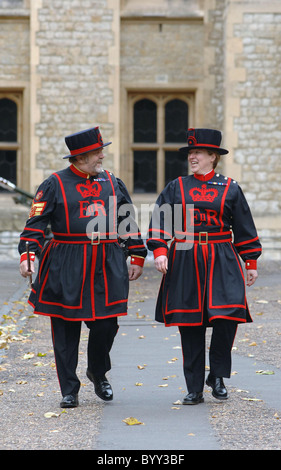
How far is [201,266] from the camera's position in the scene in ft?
18.5

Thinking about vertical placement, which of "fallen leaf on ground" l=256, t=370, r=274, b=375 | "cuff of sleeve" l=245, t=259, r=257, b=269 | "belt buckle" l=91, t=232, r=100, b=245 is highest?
"belt buckle" l=91, t=232, r=100, b=245

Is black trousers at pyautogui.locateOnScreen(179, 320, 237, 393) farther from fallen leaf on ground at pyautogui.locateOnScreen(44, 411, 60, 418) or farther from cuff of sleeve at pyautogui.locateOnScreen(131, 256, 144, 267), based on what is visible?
fallen leaf on ground at pyautogui.locateOnScreen(44, 411, 60, 418)

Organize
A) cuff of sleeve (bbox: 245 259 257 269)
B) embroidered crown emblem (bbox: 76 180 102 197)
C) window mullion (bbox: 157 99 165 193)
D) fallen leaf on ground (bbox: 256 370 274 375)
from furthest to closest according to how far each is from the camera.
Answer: window mullion (bbox: 157 99 165 193) < fallen leaf on ground (bbox: 256 370 274 375) < cuff of sleeve (bbox: 245 259 257 269) < embroidered crown emblem (bbox: 76 180 102 197)

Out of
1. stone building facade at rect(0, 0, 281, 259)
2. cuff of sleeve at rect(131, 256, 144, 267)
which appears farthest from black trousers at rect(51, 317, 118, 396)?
stone building facade at rect(0, 0, 281, 259)

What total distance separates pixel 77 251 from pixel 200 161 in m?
0.98

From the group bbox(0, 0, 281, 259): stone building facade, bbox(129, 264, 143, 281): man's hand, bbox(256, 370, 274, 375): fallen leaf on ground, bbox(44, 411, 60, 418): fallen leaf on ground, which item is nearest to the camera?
bbox(44, 411, 60, 418): fallen leaf on ground

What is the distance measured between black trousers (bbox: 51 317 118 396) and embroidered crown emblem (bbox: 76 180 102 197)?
78cm

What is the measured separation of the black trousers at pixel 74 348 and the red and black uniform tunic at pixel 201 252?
0.41m

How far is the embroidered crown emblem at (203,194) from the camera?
18.5 ft

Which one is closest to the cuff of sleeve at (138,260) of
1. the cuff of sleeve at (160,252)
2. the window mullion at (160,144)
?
the cuff of sleeve at (160,252)

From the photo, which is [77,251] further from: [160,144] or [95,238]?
[160,144]

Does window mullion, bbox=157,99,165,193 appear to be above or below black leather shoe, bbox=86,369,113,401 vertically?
above

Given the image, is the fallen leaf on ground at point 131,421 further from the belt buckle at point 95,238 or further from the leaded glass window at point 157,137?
the leaded glass window at point 157,137

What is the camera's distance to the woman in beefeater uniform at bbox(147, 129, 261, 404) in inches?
219
